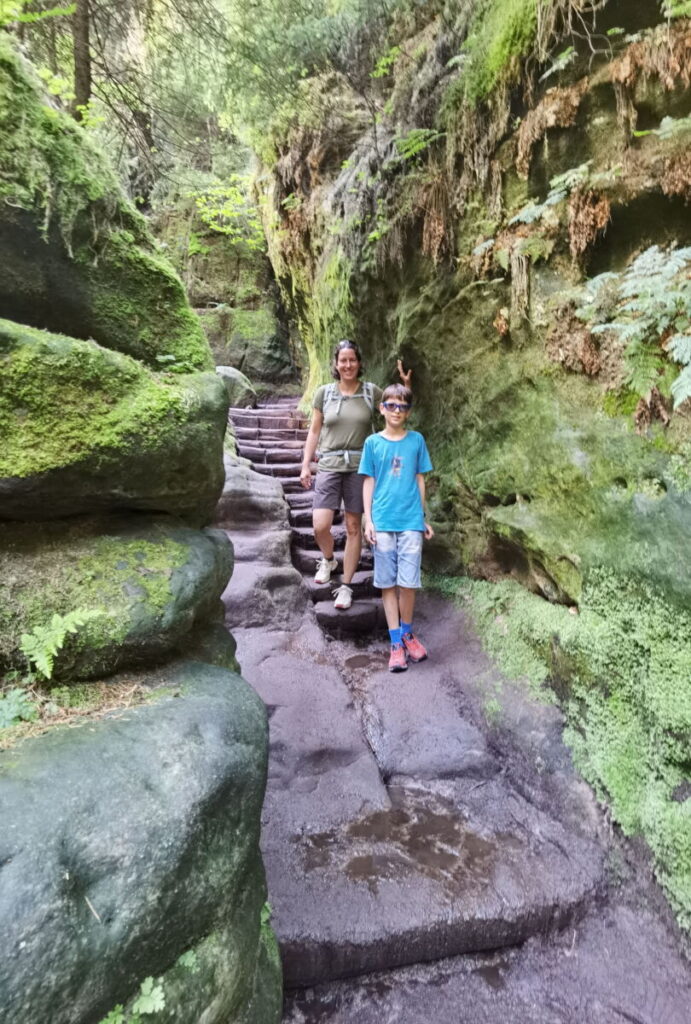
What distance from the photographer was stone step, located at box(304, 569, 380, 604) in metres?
6.06

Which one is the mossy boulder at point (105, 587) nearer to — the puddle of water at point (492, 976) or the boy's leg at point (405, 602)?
the puddle of water at point (492, 976)

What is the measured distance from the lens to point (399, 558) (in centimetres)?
486

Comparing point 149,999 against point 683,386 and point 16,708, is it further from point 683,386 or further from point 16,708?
point 683,386

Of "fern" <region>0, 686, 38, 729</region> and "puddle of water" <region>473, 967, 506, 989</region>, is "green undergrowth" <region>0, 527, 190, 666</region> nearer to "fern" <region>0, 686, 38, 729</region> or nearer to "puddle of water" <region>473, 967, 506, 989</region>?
"fern" <region>0, 686, 38, 729</region>

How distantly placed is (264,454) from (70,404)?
7.33 meters

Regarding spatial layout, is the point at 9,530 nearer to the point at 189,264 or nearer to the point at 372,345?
the point at 372,345

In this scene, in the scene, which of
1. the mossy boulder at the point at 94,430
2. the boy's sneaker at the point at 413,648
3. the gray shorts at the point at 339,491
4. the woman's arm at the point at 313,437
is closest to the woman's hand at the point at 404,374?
the woman's arm at the point at 313,437

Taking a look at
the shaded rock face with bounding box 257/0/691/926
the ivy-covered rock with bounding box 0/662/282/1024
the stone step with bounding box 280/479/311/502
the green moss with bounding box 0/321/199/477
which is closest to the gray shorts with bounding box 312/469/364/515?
the shaded rock face with bounding box 257/0/691/926

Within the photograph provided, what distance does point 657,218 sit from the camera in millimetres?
3605


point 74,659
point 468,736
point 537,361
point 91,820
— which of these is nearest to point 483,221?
point 537,361

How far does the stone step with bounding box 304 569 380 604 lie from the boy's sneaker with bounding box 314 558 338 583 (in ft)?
0.22

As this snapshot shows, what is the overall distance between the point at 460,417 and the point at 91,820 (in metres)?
4.92

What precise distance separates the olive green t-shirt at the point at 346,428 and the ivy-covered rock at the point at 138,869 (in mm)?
3736

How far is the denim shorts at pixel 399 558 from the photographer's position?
481cm
